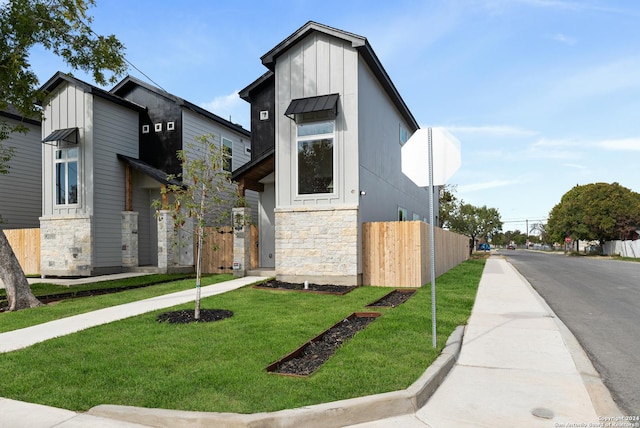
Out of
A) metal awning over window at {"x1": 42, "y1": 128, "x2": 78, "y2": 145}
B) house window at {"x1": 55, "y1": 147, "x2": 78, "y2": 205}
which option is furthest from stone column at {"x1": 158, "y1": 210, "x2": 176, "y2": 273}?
metal awning over window at {"x1": 42, "y1": 128, "x2": 78, "y2": 145}

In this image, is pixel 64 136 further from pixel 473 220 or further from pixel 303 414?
pixel 473 220

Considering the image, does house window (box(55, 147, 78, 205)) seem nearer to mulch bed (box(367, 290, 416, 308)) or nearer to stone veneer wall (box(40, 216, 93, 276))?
stone veneer wall (box(40, 216, 93, 276))

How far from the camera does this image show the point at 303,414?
3.54 meters

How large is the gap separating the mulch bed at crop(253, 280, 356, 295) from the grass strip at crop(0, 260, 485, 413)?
2.89 meters

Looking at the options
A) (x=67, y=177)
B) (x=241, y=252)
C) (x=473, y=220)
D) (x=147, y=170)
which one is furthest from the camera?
(x=473, y=220)

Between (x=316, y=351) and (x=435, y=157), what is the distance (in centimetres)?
312

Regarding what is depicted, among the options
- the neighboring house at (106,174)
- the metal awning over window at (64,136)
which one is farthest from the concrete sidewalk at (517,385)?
the metal awning over window at (64,136)

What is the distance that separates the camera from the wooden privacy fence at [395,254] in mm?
12156

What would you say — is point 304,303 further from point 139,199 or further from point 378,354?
point 139,199

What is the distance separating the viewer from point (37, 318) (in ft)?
26.4

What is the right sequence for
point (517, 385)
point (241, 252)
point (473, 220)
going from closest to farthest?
point (517, 385) < point (241, 252) < point (473, 220)

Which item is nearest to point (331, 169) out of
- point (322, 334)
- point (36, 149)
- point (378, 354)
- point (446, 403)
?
point (322, 334)

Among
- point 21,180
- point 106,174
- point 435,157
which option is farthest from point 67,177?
point 435,157

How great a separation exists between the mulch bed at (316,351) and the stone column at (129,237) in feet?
41.9
